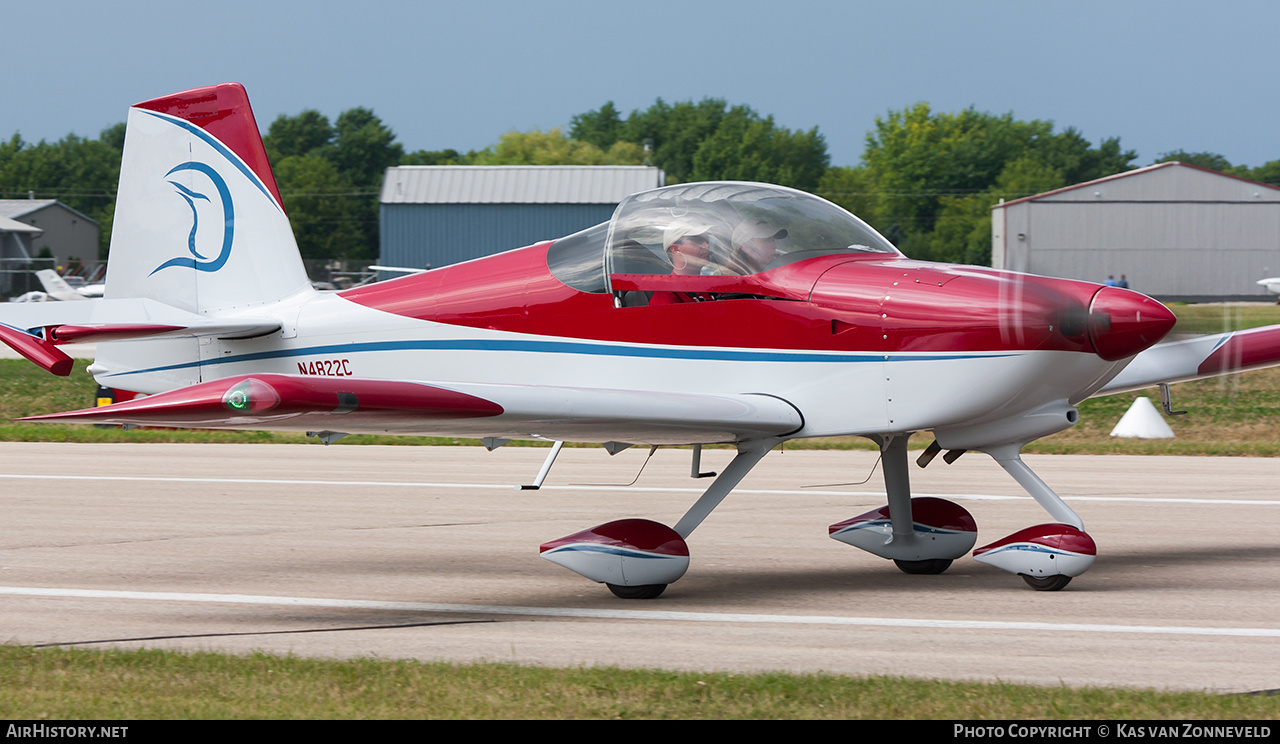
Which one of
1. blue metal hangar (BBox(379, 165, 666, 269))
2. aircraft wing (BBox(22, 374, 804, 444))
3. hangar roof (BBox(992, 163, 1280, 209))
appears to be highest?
hangar roof (BBox(992, 163, 1280, 209))

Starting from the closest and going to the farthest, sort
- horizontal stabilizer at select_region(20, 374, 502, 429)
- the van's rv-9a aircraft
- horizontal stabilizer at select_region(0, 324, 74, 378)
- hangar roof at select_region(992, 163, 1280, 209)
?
horizontal stabilizer at select_region(20, 374, 502, 429) < the van's rv-9a aircraft < horizontal stabilizer at select_region(0, 324, 74, 378) < hangar roof at select_region(992, 163, 1280, 209)

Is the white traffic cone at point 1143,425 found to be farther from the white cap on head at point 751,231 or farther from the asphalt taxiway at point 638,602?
the white cap on head at point 751,231

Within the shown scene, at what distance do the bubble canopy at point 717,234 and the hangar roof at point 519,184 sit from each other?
35.4 meters

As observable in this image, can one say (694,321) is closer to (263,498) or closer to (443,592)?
(443,592)

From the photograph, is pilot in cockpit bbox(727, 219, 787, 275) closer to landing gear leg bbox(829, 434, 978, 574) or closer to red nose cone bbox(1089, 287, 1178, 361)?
landing gear leg bbox(829, 434, 978, 574)

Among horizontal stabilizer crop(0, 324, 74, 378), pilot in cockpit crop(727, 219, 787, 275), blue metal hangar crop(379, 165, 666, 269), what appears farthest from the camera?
blue metal hangar crop(379, 165, 666, 269)

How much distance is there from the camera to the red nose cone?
648 cm

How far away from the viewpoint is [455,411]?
6535 mm

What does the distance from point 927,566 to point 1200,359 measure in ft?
6.92

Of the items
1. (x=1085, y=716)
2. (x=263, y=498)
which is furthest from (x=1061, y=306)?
(x=263, y=498)

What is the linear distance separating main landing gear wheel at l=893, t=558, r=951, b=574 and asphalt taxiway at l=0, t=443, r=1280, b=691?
100 millimetres

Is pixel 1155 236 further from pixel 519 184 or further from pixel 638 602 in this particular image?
pixel 519 184

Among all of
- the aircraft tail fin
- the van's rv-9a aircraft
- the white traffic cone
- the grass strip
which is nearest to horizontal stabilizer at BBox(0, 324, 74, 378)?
the van's rv-9a aircraft

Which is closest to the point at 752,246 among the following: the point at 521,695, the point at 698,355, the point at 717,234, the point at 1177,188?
the point at 717,234
